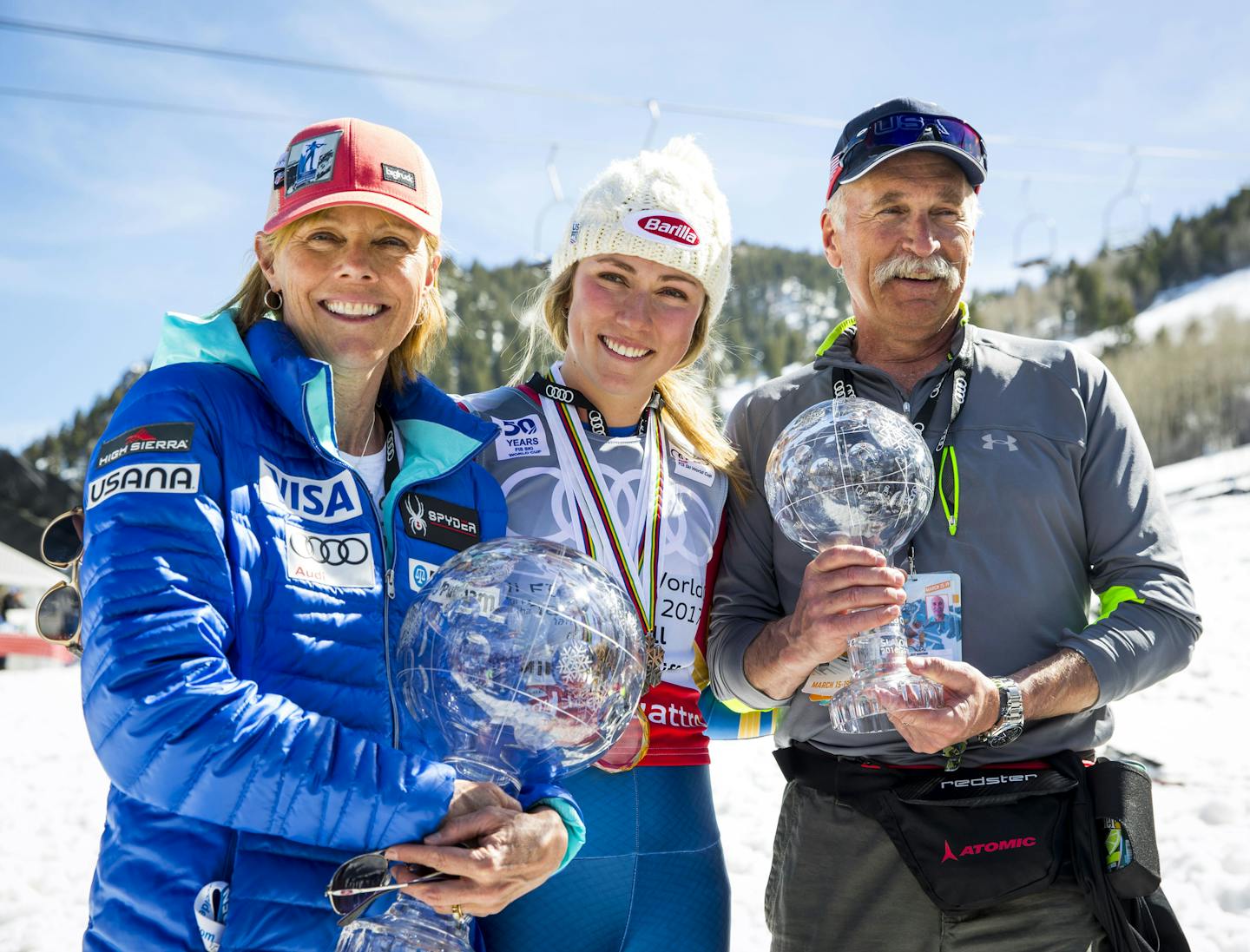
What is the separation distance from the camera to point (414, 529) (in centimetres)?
215

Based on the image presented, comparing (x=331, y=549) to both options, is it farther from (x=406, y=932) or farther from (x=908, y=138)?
(x=908, y=138)

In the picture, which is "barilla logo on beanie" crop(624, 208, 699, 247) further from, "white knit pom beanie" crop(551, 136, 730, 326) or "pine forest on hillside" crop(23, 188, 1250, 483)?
"pine forest on hillside" crop(23, 188, 1250, 483)

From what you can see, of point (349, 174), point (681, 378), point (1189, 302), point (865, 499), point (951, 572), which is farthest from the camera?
point (1189, 302)

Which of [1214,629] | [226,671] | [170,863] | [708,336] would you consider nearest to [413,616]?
[226,671]

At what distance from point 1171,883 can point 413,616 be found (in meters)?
4.92

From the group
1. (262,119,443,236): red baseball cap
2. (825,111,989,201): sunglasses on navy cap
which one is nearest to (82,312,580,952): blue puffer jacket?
(262,119,443,236): red baseball cap

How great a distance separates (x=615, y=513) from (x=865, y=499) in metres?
0.75

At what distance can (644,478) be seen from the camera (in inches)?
113

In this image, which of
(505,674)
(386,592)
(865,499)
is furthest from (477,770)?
(865,499)

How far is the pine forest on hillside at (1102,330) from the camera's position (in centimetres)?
5656

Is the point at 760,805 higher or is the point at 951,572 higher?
the point at 951,572

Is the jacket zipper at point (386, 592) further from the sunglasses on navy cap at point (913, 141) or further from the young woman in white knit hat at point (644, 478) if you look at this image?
the sunglasses on navy cap at point (913, 141)

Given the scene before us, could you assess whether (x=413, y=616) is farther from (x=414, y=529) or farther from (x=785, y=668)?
(x=785, y=668)

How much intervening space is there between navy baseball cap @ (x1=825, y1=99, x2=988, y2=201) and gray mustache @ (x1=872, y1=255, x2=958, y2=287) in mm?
256
